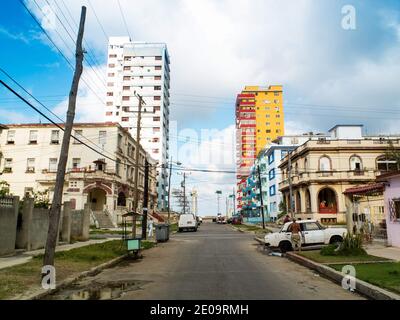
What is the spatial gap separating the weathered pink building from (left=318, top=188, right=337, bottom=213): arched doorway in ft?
87.2

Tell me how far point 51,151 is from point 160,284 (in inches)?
1716

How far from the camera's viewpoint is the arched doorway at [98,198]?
47.3 metres

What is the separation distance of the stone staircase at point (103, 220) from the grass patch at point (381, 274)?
34.1m

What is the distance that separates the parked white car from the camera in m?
17.4

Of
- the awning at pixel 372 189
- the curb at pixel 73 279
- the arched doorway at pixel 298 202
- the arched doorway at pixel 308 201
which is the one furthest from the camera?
the arched doorway at pixel 298 202

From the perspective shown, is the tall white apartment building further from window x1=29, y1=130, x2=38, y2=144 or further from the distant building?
window x1=29, y1=130, x2=38, y2=144

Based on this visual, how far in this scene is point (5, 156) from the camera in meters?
48.5

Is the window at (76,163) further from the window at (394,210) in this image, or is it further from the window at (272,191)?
the window at (394,210)

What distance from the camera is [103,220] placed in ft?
138

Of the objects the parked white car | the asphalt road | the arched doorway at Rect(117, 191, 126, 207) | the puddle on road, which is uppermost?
the arched doorway at Rect(117, 191, 126, 207)

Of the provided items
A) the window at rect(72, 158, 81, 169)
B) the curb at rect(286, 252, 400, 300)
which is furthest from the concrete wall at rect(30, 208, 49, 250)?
the window at rect(72, 158, 81, 169)

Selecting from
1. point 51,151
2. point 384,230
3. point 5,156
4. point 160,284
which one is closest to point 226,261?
point 160,284

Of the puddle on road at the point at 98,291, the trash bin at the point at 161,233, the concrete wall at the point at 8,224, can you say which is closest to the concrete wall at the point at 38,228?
the concrete wall at the point at 8,224

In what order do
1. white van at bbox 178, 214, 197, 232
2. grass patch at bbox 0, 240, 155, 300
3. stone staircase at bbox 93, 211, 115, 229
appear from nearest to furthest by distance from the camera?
grass patch at bbox 0, 240, 155, 300
stone staircase at bbox 93, 211, 115, 229
white van at bbox 178, 214, 197, 232
